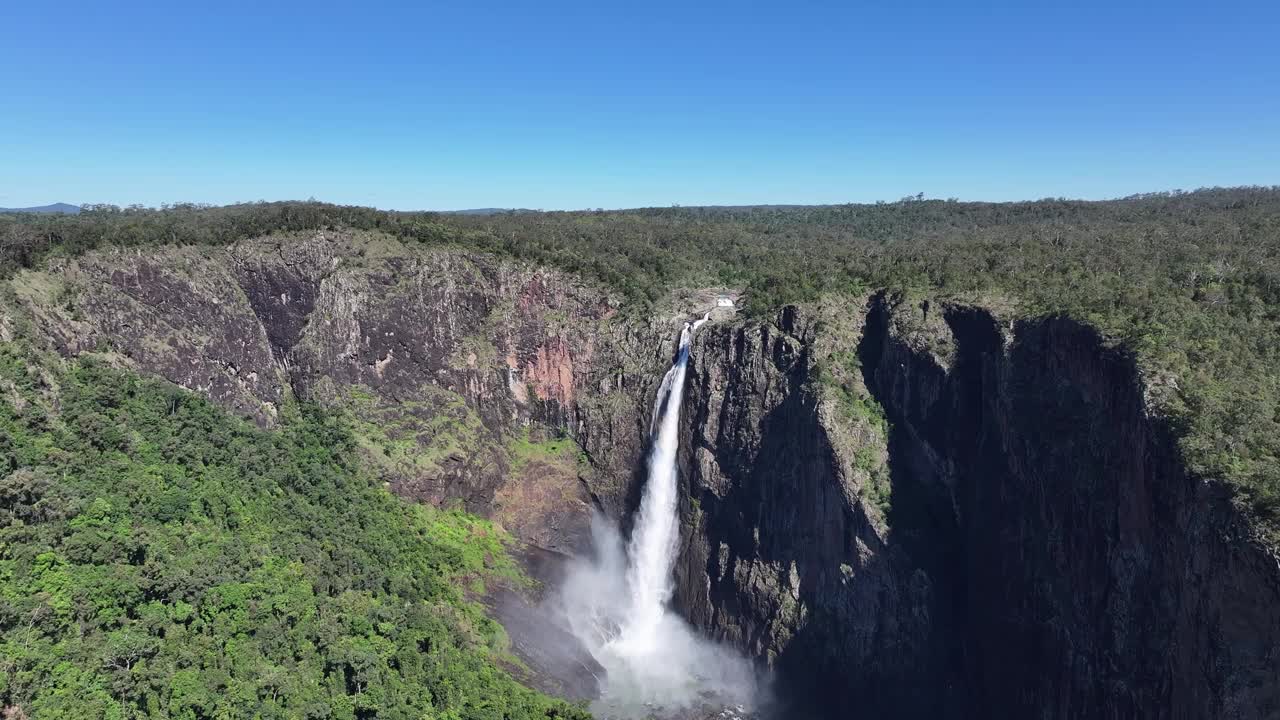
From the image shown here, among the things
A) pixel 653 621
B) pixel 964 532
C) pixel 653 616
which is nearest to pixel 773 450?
pixel 964 532

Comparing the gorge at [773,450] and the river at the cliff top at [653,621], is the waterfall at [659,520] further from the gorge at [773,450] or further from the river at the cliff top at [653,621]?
the gorge at [773,450]

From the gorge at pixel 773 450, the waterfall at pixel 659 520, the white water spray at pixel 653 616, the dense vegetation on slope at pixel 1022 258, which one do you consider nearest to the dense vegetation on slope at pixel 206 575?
the gorge at pixel 773 450

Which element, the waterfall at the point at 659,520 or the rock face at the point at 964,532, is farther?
the waterfall at the point at 659,520

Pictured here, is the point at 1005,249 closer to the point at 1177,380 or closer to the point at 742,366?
the point at 742,366

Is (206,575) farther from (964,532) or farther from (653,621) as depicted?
(964,532)

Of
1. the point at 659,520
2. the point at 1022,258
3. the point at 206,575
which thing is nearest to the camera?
the point at 206,575

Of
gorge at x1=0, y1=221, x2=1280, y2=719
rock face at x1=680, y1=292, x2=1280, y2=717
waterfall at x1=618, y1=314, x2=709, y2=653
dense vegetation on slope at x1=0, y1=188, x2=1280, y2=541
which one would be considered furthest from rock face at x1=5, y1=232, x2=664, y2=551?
rock face at x1=680, y1=292, x2=1280, y2=717

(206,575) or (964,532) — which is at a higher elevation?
(206,575)
